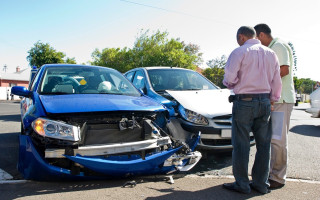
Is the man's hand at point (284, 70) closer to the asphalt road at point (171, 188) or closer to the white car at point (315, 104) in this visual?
the asphalt road at point (171, 188)

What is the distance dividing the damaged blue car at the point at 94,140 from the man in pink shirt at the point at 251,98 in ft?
2.07

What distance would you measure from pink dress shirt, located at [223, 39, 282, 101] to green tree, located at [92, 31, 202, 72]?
30.0 metres

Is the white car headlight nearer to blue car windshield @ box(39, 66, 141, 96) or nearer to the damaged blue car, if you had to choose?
the damaged blue car

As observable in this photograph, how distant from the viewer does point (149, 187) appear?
10.2 feet

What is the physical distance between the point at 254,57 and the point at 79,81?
267 cm

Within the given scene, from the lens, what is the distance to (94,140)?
286cm

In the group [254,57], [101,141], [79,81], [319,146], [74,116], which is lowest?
[319,146]

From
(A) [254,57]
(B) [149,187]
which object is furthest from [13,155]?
(A) [254,57]

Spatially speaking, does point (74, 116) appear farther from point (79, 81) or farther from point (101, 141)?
point (79, 81)

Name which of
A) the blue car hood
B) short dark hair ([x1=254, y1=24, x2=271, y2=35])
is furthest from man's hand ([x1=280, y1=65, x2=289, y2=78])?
the blue car hood

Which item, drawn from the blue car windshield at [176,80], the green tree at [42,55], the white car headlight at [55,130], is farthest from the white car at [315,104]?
the green tree at [42,55]

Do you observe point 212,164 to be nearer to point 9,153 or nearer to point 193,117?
point 193,117

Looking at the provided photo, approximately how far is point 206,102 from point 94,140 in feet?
6.98

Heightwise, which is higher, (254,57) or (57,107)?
(254,57)
